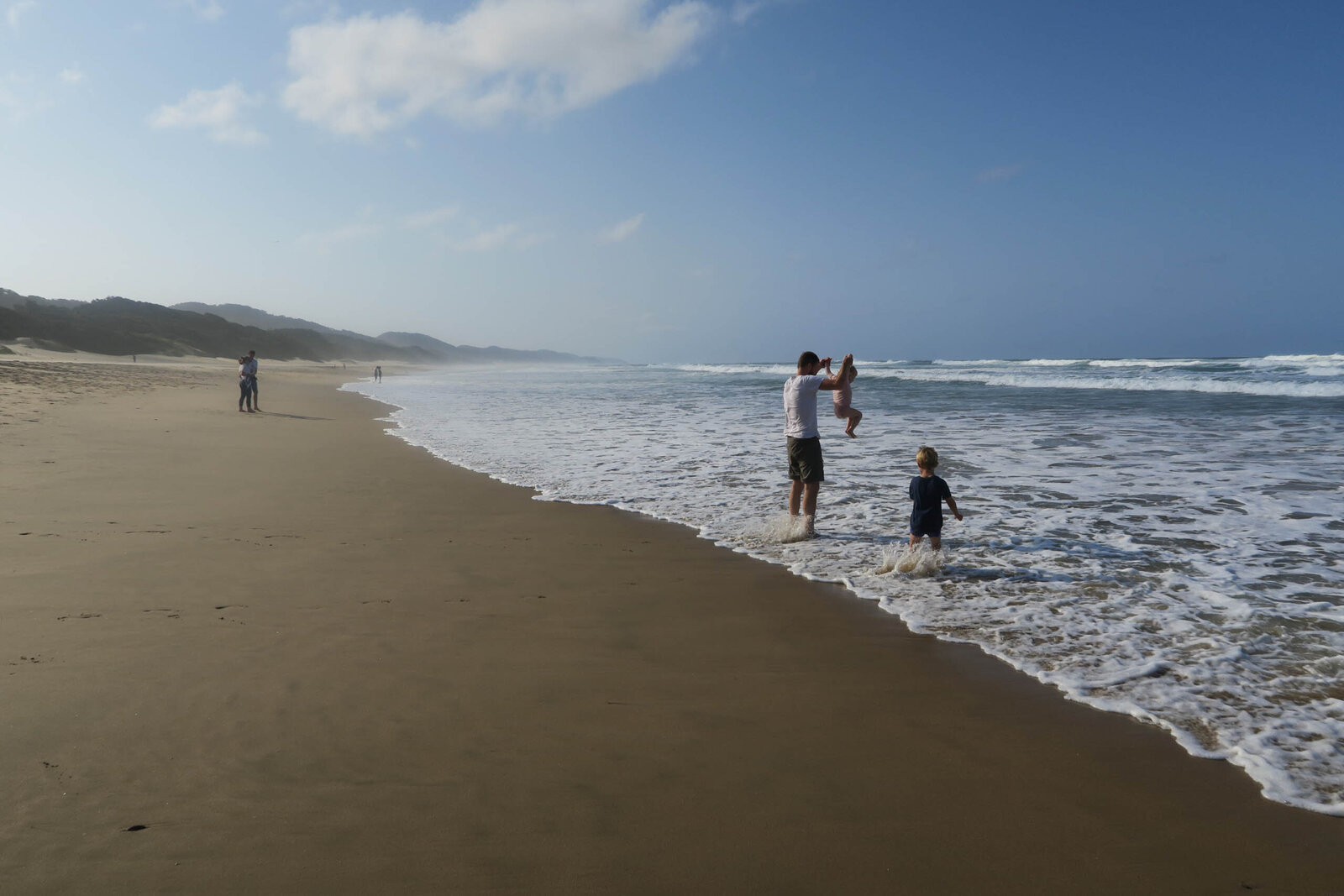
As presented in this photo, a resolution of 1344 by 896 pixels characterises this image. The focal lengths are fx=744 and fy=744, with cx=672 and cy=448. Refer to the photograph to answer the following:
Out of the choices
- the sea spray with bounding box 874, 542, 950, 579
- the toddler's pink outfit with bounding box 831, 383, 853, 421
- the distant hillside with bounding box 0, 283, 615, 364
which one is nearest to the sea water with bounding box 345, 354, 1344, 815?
the sea spray with bounding box 874, 542, 950, 579

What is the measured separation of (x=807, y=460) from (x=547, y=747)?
183 inches

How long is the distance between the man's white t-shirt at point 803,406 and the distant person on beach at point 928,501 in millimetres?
1460

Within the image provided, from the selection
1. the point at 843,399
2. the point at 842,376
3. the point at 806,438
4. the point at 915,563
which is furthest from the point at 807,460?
the point at 915,563

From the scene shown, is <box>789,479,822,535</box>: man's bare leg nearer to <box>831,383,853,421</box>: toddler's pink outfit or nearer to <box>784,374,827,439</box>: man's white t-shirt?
<box>784,374,827,439</box>: man's white t-shirt

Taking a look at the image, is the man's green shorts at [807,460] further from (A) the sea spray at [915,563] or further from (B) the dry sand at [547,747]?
(B) the dry sand at [547,747]

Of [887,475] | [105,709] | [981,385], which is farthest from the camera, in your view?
[981,385]

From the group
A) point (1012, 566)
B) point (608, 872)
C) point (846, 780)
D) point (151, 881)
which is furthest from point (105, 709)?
point (1012, 566)

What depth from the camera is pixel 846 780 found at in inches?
114

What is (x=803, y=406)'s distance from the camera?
726cm

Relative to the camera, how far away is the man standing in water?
23.3 ft

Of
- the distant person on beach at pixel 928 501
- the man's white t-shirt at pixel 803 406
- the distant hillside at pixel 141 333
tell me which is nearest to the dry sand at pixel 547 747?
the distant person on beach at pixel 928 501

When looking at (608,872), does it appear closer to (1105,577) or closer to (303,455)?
(1105,577)

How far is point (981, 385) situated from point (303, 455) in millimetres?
35458

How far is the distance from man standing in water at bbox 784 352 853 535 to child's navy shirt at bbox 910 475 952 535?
1287 mm
